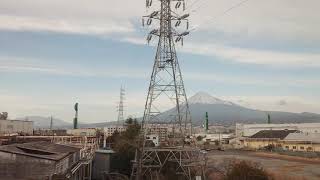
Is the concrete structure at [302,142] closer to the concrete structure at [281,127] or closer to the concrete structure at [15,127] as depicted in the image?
the concrete structure at [281,127]

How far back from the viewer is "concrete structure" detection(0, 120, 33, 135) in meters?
71.9

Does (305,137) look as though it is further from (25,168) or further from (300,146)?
(25,168)

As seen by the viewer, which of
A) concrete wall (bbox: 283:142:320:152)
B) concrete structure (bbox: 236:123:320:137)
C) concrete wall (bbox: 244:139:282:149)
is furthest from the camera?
concrete structure (bbox: 236:123:320:137)

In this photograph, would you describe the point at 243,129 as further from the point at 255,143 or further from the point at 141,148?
the point at 141,148

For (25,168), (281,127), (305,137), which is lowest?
(25,168)

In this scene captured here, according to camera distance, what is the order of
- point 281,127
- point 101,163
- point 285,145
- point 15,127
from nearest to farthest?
point 101,163, point 15,127, point 285,145, point 281,127

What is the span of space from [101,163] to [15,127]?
43.6 metres

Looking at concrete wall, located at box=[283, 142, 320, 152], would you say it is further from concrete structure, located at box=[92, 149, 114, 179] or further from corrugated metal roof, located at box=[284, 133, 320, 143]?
concrete structure, located at box=[92, 149, 114, 179]

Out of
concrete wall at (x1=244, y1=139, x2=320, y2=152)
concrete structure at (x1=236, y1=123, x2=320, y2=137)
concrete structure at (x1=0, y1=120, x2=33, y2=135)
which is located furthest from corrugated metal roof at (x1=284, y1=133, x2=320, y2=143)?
concrete structure at (x1=0, y1=120, x2=33, y2=135)

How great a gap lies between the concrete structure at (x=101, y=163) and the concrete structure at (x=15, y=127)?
116 ft

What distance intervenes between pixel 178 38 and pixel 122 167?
14.4m

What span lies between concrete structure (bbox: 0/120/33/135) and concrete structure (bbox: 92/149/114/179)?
35.5m

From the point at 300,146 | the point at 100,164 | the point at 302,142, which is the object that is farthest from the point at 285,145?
the point at 100,164

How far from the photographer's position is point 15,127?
76375mm
